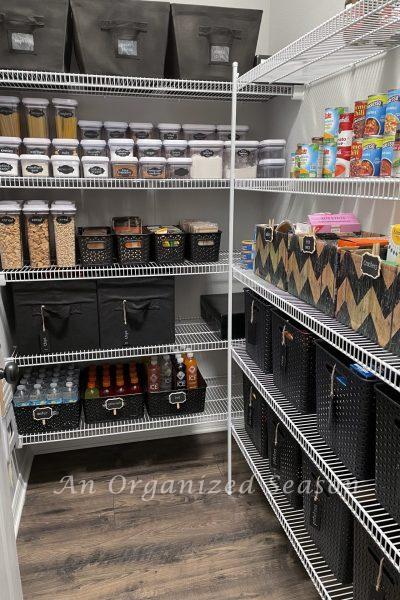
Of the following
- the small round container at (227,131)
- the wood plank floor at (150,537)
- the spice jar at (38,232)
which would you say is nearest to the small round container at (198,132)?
the small round container at (227,131)

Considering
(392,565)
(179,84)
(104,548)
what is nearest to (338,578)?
(392,565)

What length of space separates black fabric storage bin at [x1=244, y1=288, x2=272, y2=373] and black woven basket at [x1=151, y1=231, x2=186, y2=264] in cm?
39

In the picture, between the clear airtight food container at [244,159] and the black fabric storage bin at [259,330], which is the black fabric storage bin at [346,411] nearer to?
the black fabric storage bin at [259,330]

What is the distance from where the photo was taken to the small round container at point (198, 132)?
7.10 feet

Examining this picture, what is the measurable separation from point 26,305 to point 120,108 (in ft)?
3.57

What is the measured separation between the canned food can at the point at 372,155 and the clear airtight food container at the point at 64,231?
4.13 ft

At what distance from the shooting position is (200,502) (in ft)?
7.14

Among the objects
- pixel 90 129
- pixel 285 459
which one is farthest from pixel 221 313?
pixel 90 129

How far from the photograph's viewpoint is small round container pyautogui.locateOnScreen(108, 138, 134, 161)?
2.01 meters

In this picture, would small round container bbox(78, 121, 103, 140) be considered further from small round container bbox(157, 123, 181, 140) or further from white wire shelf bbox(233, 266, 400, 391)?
white wire shelf bbox(233, 266, 400, 391)

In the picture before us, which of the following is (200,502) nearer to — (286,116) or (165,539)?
(165,539)

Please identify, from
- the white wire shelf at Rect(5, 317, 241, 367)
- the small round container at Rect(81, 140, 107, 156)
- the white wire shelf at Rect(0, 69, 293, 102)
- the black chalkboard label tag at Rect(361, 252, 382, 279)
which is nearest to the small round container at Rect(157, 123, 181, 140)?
the white wire shelf at Rect(0, 69, 293, 102)

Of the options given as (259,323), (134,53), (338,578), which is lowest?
(338,578)

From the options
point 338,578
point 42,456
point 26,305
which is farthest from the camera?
point 42,456
